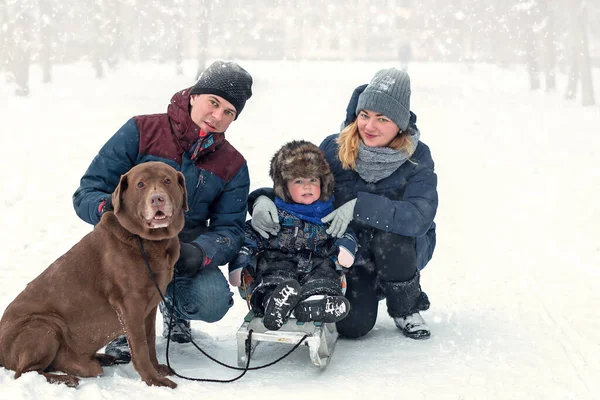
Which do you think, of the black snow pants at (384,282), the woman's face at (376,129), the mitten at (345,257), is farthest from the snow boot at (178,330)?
the woman's face at (376,129)

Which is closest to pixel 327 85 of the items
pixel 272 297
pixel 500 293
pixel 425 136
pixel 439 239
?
pixel 425 136

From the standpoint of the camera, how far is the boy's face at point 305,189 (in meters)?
4.39

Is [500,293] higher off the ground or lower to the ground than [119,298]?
lower

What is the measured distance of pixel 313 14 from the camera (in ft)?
184

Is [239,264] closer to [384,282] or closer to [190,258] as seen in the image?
[190,258]

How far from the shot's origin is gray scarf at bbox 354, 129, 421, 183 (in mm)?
4594

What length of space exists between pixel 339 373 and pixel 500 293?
2.48 meters

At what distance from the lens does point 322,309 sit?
3801 millimetres

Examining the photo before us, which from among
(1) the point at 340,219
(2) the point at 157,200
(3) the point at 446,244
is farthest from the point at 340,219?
(3) the point at 446,244

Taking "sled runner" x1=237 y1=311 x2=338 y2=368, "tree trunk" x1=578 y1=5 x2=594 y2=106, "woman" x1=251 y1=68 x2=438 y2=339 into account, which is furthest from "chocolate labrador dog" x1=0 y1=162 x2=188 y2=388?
"tree trunk" x1=578 y1=5 x2=594 y2=106

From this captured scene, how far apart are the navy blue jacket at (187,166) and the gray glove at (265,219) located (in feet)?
0.37

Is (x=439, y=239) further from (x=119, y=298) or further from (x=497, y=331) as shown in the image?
(x=119, y=298)

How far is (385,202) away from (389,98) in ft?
2.62

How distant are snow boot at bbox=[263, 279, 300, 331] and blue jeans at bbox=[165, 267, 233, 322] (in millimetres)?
441
